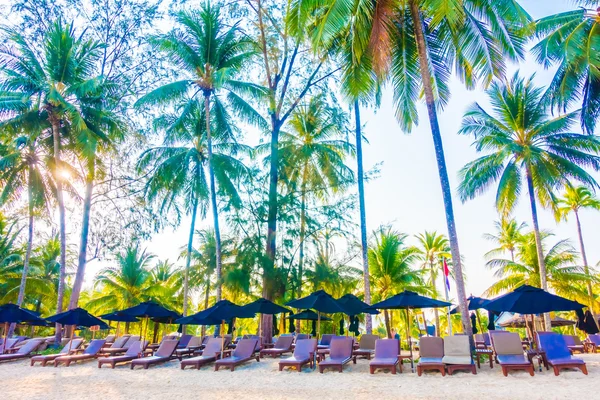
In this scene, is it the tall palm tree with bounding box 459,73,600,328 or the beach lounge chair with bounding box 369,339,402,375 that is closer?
the beach lounge chair with bounding box 369,339,402,375

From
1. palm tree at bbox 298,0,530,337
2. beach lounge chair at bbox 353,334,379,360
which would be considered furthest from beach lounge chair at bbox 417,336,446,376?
beach lounge chair at bbox 353,334,379,360

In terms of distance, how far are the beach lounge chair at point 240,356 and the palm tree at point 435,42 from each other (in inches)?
249

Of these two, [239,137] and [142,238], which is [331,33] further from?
[142,238]

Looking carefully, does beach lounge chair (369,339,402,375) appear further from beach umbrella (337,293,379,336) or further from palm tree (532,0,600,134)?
palm tree (532,0,600,134)

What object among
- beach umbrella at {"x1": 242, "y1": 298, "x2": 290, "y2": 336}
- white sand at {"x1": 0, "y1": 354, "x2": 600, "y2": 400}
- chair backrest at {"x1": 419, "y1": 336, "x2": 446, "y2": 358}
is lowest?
white sand at {"x1": 0, "y1": 354, "x2": 600, "y2": 400}

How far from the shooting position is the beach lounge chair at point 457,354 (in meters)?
9.62

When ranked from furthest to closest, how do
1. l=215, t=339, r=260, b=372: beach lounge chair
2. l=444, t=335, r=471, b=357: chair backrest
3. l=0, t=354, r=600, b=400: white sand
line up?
l=215, t=339, r=260, b=372: beach lounge chair < l=444, t=335, r=471, b=357: chair backrest < l=0, t=354, r=600, b=400: white sand

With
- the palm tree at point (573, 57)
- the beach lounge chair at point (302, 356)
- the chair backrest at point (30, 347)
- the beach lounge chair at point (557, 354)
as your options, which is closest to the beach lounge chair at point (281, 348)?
the beach lounge chair at point (302, 356)

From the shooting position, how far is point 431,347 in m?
10.6

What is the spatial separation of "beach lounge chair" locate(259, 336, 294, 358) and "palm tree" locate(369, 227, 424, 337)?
40.2ft

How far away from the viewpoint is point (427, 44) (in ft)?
48.9

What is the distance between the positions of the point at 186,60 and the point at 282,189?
25.9 feet

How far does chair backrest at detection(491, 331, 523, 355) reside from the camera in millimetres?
10180

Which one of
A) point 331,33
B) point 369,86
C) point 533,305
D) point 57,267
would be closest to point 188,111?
point 369,86
